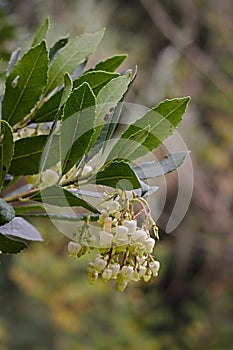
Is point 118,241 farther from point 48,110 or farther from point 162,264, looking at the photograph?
point 162,264

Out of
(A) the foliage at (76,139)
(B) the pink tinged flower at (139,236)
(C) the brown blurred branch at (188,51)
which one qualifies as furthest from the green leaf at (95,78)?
(C) the brown blurred branch at (188,51)

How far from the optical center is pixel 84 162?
363 millimetres

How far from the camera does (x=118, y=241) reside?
0.36 m

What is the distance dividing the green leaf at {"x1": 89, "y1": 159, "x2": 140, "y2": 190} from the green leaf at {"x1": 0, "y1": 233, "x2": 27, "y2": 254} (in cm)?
8

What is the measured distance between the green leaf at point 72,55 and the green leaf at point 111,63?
2cm

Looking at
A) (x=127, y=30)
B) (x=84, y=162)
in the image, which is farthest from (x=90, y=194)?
(x=127, y=30)

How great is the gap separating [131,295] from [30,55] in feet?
7.68

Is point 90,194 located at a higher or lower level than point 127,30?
lower

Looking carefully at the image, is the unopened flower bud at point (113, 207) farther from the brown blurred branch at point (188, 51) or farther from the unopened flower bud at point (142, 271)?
the brown blurred branch at point (188, 51)

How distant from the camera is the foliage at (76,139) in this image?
0.33 m

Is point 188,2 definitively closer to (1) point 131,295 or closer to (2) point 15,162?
(1) point 131,295

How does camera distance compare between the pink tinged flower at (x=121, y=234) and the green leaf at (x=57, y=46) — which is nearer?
the pink tinged flower at (x=121, y=234)

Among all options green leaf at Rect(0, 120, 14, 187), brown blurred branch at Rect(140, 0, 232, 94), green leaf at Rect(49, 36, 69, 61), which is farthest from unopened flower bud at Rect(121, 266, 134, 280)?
brown blurred branch at Rect(140, 0, 232, 94)

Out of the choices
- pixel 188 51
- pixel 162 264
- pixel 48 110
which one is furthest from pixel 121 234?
pixel 188 51
